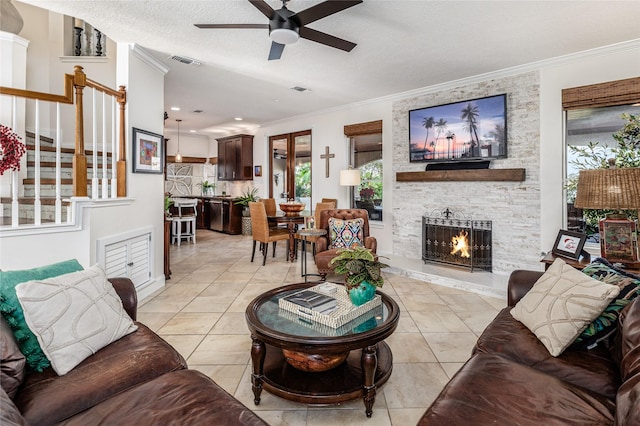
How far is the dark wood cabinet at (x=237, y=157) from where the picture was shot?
841 cm

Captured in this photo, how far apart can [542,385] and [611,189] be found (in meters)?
1.80

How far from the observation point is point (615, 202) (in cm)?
233

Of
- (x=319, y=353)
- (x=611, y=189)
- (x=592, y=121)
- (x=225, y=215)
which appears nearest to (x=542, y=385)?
(x=319, y=353)

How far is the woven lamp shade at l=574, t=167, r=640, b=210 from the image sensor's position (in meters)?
2.28

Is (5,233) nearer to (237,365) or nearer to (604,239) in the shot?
(237,365)

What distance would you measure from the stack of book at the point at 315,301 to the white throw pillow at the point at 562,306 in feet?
3.63

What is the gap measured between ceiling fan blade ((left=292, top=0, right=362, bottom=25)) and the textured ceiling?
1.04 ft

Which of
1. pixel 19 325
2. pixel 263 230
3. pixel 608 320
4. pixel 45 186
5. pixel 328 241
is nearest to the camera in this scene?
pixel 19 325

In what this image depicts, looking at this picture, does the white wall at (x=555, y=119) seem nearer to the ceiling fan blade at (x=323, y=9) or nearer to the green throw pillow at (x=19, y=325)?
the ceiling fan blade at (x=323, y=9)

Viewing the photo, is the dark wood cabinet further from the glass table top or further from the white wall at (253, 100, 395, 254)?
the glass table top

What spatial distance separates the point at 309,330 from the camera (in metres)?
1.83

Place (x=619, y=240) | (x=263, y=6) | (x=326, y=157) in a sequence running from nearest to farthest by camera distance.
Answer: (x=263, y=6) → (x=619, y=240) → (x=326, y=157)

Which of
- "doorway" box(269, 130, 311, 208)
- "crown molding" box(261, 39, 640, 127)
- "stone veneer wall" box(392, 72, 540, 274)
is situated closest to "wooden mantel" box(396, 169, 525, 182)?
"stone veneer wall" box(392, 72, 540, 274)

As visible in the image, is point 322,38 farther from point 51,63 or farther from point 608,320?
point 51,63
